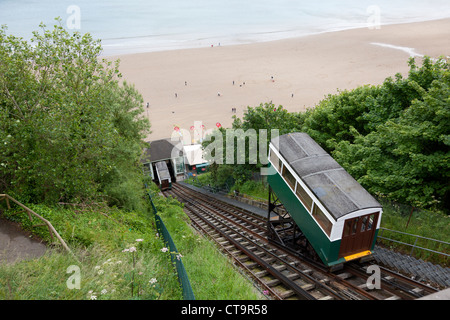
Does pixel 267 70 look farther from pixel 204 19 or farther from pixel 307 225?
pixel 204 19

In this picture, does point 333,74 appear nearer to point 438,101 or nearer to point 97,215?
point 438,101

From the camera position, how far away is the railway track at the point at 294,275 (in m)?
10.0

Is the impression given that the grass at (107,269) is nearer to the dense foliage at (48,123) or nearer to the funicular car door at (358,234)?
the dense foliage at (48,123)

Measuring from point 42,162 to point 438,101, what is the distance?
16489 millimetres

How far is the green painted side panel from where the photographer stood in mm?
10797

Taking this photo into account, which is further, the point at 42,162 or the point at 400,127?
the point at 400,127

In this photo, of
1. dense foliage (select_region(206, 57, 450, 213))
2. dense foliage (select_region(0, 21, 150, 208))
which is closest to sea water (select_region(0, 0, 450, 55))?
dense foliage (select_region(0, 21, 150, 208))

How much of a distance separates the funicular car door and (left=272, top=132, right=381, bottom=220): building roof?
57 cm

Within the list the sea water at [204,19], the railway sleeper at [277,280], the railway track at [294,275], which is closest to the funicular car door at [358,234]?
the railway track at [294,275]

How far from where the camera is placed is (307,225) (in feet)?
39.2

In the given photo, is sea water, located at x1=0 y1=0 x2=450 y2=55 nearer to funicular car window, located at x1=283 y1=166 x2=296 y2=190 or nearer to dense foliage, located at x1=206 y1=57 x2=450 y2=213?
dense foliage, located at x1=206 y1=57 x2=450 y2=213

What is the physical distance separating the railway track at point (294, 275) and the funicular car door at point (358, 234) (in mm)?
892

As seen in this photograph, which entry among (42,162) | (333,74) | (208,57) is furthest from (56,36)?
(208,57)
